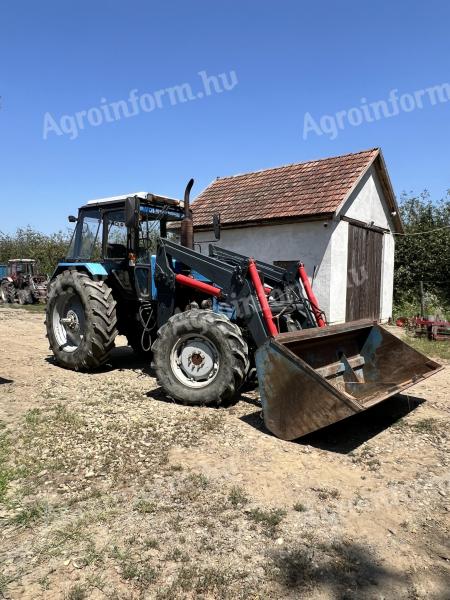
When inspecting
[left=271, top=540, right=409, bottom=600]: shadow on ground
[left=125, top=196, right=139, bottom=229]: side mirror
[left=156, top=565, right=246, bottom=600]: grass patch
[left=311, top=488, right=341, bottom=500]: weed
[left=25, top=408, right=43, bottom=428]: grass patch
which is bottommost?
[left=271, top=540, right=409, bottom=600]: shadow on ground

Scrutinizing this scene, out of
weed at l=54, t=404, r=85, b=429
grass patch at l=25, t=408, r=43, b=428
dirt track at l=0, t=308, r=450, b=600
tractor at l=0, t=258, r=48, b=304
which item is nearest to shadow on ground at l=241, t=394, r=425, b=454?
dirt track at l=0, t=308, r=450, b=600

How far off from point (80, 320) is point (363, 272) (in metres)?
8.57

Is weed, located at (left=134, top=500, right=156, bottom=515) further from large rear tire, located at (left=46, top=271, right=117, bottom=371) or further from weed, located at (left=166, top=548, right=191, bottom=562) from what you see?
large rear tire, located at (left=46, top=271, right=117, bottom=371)

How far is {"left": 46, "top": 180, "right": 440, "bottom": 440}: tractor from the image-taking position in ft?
14.5

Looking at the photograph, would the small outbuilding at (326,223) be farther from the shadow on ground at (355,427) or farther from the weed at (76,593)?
the weed at (76,593)

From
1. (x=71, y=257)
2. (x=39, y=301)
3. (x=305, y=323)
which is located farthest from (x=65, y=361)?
(x=39, y=301)

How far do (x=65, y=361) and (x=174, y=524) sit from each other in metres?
4.69

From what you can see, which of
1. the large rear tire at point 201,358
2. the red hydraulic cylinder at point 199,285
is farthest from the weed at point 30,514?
the red hydraulic cylinder at point 199,285

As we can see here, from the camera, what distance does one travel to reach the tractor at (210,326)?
4.41 m

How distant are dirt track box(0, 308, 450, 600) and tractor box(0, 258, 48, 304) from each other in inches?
654

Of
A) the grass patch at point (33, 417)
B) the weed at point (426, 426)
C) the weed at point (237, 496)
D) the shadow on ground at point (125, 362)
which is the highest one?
the shadow on ground at point (125, 362)

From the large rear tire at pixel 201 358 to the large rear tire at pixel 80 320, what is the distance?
140 centimetres

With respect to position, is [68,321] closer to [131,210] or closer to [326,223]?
[131,210]

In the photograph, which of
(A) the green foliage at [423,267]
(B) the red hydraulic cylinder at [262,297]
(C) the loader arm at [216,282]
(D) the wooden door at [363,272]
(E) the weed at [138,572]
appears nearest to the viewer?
(E) the weed at [138,572]
